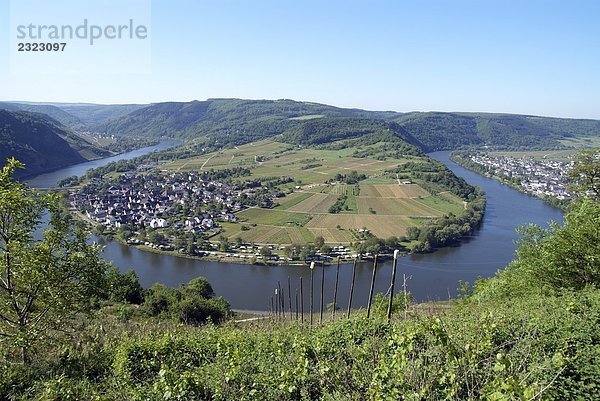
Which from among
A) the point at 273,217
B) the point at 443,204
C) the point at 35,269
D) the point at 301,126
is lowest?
the point at 273,217

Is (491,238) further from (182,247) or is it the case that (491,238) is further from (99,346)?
(99,346)

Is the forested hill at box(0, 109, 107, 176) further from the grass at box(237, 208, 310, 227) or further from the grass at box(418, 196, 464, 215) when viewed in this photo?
the grass at box(418, 196, 464, 215)

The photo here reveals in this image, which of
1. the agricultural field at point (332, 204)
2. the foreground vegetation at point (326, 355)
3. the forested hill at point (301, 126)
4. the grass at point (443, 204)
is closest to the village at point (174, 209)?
the agricultural field at point (332, 204)

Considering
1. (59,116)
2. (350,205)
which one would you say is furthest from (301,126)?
(59,116)

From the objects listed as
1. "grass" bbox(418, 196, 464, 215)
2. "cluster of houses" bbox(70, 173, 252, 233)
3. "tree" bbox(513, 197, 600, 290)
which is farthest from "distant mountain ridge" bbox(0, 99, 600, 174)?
"tree" bbox(513, 197, 600, 290)

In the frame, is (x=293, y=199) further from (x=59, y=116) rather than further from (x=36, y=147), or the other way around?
(x=59, y=116)

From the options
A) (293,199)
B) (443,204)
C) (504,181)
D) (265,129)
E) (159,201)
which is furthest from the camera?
(265,129)

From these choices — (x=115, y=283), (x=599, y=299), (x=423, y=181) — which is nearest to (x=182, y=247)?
(x=115, y=283)
